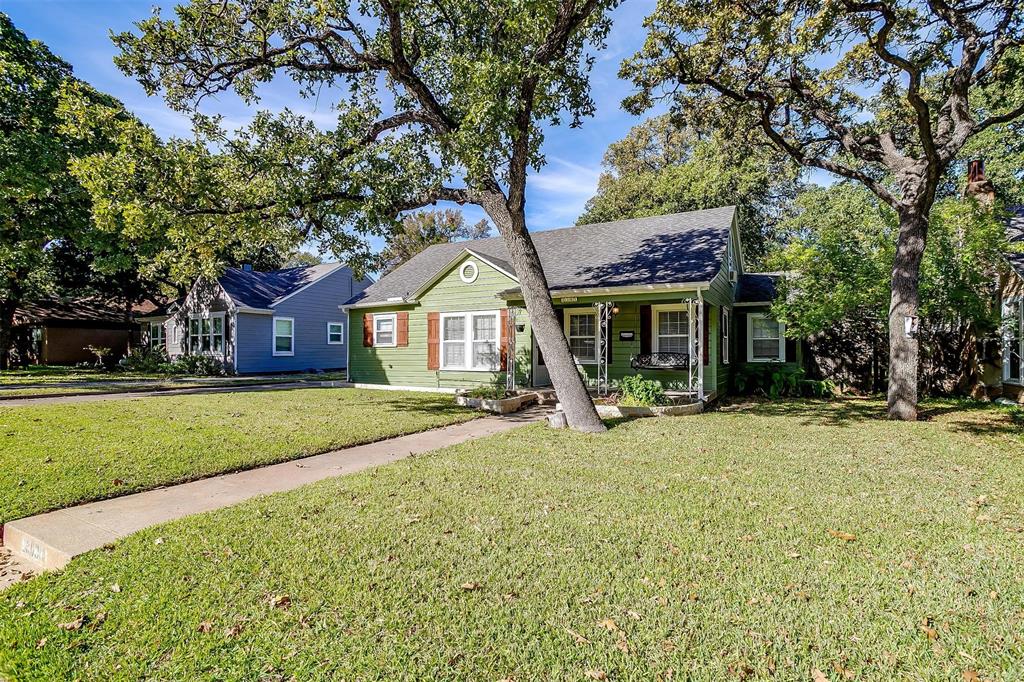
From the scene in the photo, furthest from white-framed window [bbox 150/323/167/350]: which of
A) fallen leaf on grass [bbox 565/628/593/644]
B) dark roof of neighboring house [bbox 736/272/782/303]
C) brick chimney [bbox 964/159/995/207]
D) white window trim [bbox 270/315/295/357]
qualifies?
brick chimney [bbox 964/159/995/207]

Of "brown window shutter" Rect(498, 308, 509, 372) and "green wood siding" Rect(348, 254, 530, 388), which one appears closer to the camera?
"brown window shutter" Rect(498, 308, 509, 372)

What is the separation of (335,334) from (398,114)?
17.1 meters

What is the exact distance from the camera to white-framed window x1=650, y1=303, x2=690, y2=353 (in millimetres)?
12409

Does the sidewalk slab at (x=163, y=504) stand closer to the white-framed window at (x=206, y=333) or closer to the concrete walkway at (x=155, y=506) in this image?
the concrete walkway at (x=155, y=506)

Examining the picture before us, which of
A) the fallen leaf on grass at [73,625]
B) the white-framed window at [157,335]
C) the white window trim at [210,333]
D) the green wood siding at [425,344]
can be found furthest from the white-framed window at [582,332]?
the white-framed window at [157,335]

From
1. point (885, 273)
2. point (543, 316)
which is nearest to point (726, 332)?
point (885, 273)

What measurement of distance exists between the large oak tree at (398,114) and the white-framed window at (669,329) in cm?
449

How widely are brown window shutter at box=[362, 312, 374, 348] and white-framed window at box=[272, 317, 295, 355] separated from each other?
7.98m

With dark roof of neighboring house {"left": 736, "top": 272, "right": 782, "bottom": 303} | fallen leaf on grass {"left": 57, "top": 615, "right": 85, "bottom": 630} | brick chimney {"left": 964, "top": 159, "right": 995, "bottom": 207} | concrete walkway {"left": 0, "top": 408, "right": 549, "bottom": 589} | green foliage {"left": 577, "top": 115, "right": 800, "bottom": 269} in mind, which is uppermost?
green foliage {"left": 577, "top": 115, "right": 800, "bottom": 269}

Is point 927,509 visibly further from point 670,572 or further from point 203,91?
point 203,91

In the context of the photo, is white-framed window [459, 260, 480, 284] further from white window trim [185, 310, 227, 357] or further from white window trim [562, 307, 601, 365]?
white window trim [185, 310, 227, 357]

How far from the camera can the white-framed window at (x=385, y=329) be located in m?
16.0

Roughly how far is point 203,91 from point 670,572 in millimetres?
11427

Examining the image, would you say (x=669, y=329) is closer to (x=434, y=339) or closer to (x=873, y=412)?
(x=873, y=412)
